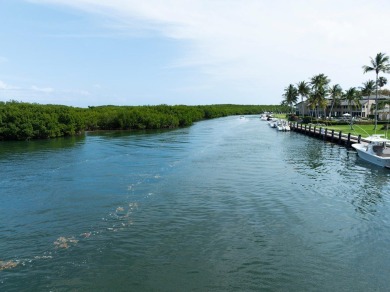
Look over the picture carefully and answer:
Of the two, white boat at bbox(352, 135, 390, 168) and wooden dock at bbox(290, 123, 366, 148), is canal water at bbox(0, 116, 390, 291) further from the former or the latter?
wooden dock at bbox(290, 123, 366, 148)

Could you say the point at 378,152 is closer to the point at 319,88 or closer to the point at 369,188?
the point at 369,188

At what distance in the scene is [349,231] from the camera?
19625 millimetres

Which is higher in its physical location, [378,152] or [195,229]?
[378,152]

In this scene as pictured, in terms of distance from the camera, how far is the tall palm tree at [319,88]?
107 meters

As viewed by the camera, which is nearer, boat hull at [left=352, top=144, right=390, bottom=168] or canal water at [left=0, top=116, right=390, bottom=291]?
canal water at [left=0, top=116, right=390, bottom=291]

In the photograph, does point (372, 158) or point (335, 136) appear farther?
point (335, 136)

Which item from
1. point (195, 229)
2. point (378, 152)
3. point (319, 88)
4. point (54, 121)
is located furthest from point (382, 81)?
point (195, 229)

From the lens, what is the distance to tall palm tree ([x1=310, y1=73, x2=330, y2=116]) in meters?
107

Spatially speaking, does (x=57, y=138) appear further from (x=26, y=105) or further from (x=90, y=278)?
(x=90, y=278)

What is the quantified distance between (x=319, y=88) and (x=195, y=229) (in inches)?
3864

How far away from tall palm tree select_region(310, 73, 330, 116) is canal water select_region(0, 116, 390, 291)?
243 feet

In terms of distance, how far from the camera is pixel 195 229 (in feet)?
65.0

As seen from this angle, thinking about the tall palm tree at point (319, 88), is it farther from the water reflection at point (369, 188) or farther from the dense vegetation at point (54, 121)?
the water reflection at point (369, 188)

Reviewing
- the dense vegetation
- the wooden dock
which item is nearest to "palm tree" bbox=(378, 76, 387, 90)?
the wooden dock
